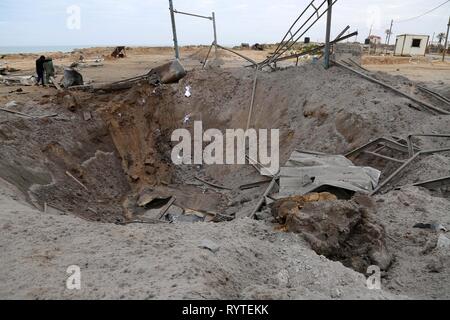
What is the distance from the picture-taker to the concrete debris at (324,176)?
5.56 m

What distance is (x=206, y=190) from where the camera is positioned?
32.7ft

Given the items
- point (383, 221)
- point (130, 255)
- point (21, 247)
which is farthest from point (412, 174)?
point (21, 247)

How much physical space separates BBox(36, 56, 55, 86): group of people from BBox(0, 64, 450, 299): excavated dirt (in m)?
2.82

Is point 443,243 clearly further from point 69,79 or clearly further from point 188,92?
point 69,79

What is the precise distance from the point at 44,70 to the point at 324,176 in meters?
11.0

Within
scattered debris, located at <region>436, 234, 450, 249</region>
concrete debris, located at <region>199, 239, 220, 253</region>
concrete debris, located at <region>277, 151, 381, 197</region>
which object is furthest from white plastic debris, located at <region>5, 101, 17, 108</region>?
scattered debris, located at <region>436, 234, 450, 249</region>

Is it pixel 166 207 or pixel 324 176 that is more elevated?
pixel 324 176

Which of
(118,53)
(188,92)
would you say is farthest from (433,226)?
(118,53)

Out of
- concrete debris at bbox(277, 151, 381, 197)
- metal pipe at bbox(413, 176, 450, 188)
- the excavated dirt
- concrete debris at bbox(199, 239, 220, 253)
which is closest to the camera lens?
the excavated dirt

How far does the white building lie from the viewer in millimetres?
32375

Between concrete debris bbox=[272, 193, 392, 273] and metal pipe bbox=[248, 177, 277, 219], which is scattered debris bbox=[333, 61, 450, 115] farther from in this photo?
concrete debris bbox=[272, 193, 392, 273]

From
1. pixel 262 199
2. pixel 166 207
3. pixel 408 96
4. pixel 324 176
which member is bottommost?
pixel 166 207

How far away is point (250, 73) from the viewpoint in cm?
1241

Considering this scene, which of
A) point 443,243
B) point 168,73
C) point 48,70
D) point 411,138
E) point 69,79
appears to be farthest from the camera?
point 48,70
